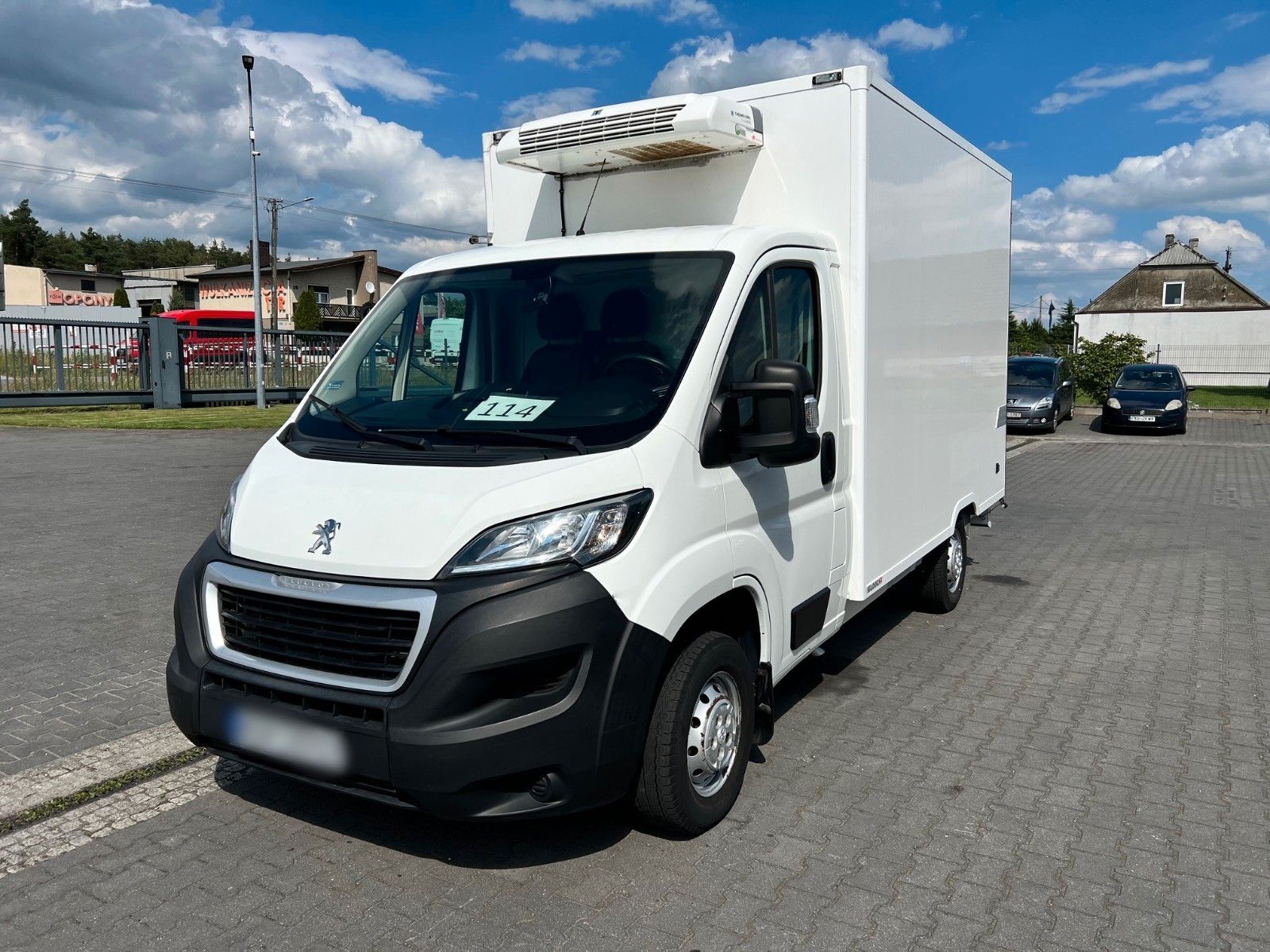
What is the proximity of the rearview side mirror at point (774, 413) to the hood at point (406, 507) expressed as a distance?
1.76 ft

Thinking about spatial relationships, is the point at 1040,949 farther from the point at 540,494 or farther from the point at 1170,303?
the point at 1170,303

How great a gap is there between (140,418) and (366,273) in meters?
52.4

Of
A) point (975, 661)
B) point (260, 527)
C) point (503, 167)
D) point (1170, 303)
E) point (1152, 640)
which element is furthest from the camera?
point (1170, 303)

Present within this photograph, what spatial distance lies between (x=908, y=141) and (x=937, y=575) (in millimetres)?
3011

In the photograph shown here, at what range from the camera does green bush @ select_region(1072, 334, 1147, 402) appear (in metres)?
31.0

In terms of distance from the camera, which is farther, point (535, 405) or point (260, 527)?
point (535, 405)

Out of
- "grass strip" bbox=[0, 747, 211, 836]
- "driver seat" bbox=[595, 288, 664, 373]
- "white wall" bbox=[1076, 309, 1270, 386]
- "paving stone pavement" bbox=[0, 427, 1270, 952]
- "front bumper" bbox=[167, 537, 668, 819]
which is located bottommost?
"paving stone pavement" bbox=[0, 427, 1270, 952]

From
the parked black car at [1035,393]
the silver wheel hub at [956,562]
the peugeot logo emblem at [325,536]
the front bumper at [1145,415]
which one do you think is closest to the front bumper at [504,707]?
the peugeot logo emblem at [325,536]

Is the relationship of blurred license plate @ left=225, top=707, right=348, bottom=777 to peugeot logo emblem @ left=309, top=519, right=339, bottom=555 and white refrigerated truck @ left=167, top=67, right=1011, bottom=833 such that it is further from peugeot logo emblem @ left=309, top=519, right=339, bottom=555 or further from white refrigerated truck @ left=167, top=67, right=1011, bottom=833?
peugeot logo emblem @ left=309, top=519, right=339, bottom=555

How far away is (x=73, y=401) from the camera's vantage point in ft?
71.9

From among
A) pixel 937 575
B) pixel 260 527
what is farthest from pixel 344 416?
pixel 937 575

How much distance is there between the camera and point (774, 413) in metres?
3.51

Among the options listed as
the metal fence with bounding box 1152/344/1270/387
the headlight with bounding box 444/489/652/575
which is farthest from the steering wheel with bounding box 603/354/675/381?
the metal fence with bounding box 1152/344/1270/387

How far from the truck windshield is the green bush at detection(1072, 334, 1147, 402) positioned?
99.8 ft
